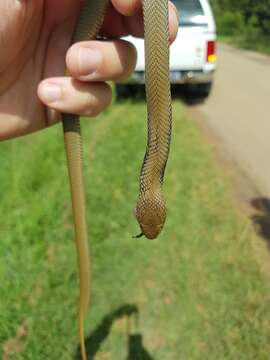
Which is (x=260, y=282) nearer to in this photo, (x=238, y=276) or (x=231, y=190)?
(x=238, y=276)

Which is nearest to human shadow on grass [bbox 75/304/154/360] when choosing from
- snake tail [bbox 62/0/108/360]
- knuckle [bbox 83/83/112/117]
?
snake tail [bbox 62/0/108/360]

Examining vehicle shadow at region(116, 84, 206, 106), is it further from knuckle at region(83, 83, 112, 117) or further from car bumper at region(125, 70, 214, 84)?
knuckle at region(83, 83, 112, 117)

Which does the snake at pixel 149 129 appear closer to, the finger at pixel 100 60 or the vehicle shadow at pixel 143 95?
the finger at pixel 100 60

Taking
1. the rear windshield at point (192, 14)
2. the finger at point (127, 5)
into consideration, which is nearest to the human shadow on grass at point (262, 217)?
the finger at point (127, 5)

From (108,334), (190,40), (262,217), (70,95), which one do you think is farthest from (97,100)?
(190,40)

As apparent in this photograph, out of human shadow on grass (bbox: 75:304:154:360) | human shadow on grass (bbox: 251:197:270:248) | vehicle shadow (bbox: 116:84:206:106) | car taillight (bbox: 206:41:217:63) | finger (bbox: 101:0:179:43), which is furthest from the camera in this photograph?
vehicle shadow (bbox: 116:84:206:106)

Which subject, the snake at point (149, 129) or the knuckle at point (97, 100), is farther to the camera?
the knuckle at point (97, 100)

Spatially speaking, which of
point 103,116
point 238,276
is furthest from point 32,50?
point 103,116
